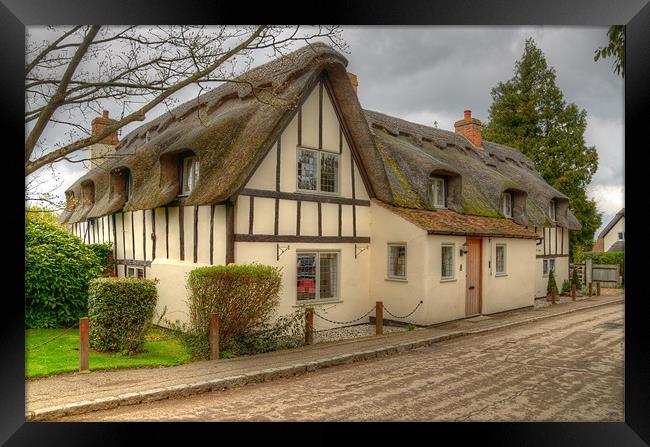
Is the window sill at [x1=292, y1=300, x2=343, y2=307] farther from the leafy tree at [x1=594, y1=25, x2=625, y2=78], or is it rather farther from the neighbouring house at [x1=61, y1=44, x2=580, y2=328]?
the leafy tree at [x1=594, y1=25, x2=625, y2=78]

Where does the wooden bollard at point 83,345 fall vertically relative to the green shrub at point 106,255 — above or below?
below

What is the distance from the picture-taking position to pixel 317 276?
934cm

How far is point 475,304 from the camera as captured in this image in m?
11.8

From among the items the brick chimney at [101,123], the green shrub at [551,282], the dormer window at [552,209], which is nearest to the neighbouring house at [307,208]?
the brick chimney at [101,123]

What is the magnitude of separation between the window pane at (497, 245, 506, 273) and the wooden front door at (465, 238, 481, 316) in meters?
1.07

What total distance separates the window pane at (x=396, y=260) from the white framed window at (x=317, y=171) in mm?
1951

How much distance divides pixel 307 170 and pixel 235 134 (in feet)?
5.16

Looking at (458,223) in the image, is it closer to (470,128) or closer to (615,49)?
(615,49)

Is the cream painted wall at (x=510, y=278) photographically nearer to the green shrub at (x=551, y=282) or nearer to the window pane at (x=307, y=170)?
the green shrub at (x=551, y=282)

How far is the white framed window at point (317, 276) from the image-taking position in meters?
9.05

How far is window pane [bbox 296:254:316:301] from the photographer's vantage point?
9023mm
